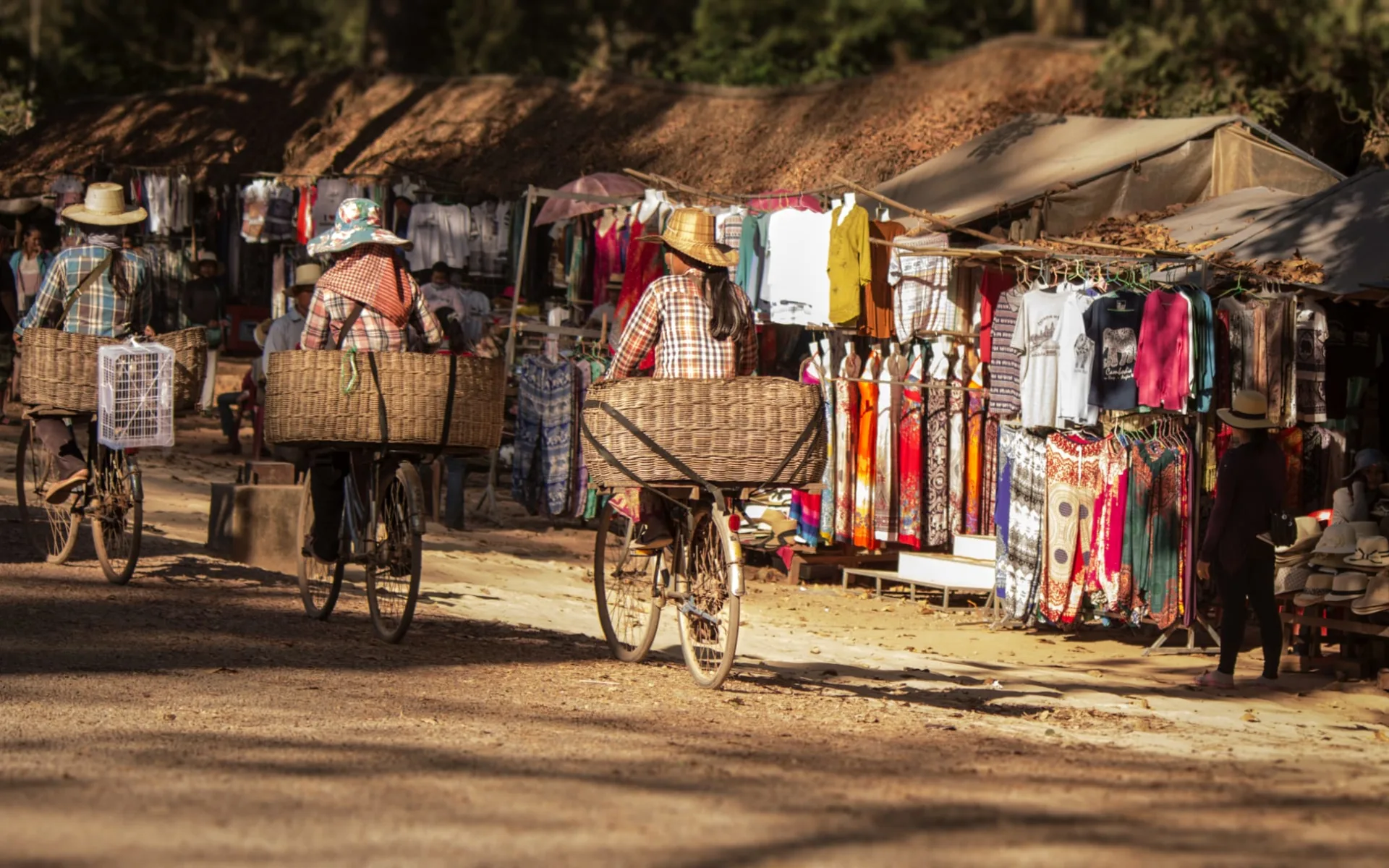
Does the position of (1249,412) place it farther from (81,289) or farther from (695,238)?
(81,289)

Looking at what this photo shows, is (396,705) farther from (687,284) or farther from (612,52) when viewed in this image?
(612,52)

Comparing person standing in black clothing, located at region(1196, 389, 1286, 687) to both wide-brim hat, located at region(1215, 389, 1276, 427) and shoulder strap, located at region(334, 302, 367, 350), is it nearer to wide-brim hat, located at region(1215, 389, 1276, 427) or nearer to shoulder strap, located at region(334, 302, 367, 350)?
wide-brim hat, located at region(1215, 389, 1276, 427)

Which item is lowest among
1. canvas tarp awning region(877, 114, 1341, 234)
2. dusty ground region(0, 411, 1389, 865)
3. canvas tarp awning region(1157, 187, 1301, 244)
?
dusty ground region(0, 411, 1389, 865)

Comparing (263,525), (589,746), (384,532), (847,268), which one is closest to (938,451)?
(847,268)

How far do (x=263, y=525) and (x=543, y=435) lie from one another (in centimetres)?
483

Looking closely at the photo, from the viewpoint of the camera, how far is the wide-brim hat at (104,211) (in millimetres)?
10633

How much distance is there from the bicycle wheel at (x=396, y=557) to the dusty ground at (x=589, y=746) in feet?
0.54

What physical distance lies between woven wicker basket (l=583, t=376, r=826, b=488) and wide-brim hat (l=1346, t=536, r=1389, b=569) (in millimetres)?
4200

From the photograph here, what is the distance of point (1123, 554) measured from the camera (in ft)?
38.1

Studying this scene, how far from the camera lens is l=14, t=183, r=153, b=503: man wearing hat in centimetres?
1045

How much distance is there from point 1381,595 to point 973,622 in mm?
3584

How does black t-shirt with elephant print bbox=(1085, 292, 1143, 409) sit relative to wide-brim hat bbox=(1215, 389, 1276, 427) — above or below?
above

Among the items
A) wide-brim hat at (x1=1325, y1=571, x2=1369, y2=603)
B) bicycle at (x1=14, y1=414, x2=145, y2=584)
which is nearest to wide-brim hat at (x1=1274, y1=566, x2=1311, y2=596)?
wide-brim hat at (x1=1325, y1=571, x2=1369, y2=603)

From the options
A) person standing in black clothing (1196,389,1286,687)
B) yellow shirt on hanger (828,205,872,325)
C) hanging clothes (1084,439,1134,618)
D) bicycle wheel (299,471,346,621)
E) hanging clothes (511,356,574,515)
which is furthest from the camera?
hanging clothes (511,356,574,515)
